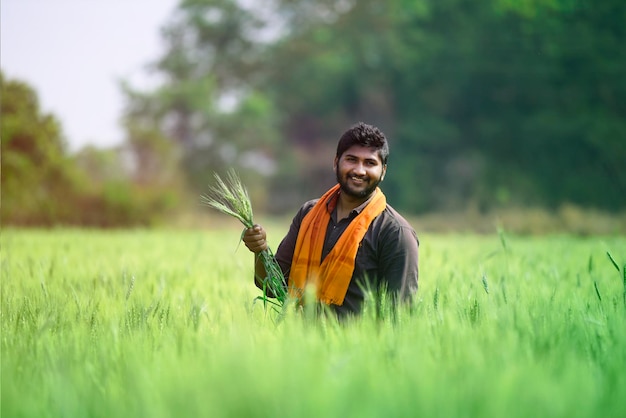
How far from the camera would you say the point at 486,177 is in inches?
965

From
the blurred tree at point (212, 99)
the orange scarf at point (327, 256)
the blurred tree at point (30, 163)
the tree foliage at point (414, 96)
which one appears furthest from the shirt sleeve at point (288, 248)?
the blurred tree at point (212, 99)

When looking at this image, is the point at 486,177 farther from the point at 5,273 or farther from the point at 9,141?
the point at 5,273

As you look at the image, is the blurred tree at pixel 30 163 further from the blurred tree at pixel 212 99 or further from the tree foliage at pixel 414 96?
the blurred tree at pixel 212 99

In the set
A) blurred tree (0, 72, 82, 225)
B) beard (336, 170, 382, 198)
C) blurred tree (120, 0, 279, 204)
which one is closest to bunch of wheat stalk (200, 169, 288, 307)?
beard (336, 170, 382, 198)

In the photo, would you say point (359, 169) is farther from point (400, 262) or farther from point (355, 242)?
point (400, 262)

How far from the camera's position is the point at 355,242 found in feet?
9.21

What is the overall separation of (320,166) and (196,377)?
1011 inches

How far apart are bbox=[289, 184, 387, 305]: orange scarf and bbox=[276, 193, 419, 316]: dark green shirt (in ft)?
0.15

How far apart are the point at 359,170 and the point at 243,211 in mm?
535

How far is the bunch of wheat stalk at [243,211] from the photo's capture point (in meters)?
2.67

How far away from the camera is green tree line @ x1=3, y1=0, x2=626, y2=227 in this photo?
21.5 meters

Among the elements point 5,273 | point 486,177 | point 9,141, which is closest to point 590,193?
point 486,177

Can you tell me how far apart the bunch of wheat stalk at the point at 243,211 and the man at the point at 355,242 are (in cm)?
5

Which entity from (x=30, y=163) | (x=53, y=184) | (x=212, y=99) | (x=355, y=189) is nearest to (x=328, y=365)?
(x=355, y=189)
